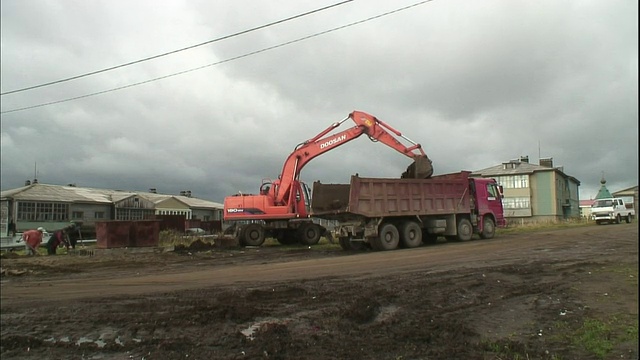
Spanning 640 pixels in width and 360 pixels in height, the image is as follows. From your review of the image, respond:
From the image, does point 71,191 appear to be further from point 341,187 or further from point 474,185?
point 474,185

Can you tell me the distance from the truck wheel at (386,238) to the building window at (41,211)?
3359 centimetres

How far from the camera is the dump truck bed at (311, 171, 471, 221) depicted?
19750mm

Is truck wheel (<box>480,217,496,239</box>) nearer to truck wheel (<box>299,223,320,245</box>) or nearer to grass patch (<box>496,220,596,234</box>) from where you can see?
grass patch (<box>496,220,596,234</box>)

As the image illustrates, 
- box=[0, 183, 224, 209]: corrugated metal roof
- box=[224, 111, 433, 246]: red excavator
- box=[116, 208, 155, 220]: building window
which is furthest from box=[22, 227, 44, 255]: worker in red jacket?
box=[116, 208, 155, 220]: building window

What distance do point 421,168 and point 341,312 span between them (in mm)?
15799

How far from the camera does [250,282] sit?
1189cm

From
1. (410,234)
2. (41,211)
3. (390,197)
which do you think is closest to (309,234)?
(410,234)

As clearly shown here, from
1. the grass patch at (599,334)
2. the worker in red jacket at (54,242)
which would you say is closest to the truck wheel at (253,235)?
the worker in red jacket at (54,242)

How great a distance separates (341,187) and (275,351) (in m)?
15.6

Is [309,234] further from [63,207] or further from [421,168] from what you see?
[63,207]

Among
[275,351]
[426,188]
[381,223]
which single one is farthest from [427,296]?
[426,188]

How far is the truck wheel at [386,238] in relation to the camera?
20203mm

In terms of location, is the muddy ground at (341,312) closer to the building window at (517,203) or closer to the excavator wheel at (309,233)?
the excavator wheel at (309,233)

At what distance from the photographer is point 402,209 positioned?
20891 millimetres
